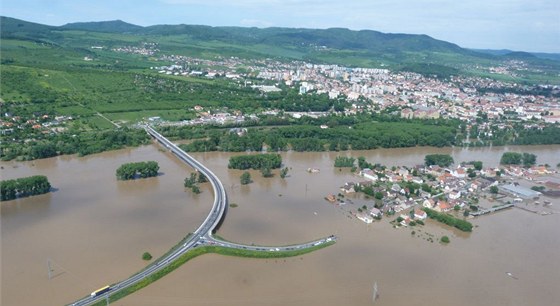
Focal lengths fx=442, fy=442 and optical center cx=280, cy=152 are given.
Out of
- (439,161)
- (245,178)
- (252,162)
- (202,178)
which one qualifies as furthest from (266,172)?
(439,161)

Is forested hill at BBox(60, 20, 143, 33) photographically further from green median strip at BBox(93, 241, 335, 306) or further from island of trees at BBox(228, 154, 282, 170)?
green median strip at BBox(93, 241, 335, 306)

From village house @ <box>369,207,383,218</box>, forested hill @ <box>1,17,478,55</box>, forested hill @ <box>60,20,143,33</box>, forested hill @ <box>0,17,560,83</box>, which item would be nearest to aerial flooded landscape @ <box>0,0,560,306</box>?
village house @ <box>369,207,383,218</box>

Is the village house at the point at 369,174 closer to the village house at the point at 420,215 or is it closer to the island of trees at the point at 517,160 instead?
the village house at the point at 420,215

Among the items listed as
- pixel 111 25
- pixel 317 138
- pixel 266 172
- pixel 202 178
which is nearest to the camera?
pixel 202 178

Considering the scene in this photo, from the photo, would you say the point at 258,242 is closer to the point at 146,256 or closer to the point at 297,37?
the point at 146,256

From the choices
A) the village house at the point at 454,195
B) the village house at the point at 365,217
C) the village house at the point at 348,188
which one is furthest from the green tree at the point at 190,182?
the village house at the point at 454,195
